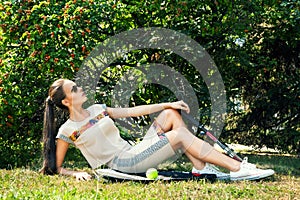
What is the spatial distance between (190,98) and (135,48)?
107 cm

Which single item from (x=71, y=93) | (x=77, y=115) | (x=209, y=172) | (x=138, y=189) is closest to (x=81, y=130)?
(x=77, y=115)

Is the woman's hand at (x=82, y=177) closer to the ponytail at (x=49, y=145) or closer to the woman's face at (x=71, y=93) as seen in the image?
the ponytail at (x=49, y=145)

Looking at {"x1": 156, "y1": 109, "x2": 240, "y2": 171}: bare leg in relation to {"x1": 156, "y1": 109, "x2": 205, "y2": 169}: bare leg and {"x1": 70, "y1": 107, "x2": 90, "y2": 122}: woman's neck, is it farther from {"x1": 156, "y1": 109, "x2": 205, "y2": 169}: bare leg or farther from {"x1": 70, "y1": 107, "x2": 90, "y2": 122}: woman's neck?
{"x1": 70, "y1": 107, "x2": 90, "y2": 122}: woman's neck

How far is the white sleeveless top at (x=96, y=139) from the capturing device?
4199 millimetres

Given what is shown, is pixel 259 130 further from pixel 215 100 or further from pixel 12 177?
pixel 12 177

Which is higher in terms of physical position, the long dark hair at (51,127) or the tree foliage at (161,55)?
the tree foliage at (161,55)

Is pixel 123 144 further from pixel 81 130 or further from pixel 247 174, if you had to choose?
pixel 247 174

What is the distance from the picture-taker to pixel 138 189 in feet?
11.7

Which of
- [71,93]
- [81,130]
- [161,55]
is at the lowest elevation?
[81,130]

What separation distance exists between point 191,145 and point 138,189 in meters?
0.67

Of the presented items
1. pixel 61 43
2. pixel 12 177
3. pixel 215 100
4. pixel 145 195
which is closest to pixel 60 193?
pixel 145 195

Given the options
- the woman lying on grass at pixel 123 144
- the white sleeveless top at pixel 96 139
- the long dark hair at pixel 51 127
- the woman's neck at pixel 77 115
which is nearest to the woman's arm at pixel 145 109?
the woman lying on grass at pixel 123 144

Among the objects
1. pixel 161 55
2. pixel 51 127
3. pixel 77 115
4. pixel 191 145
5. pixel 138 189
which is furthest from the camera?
pixel 161 55

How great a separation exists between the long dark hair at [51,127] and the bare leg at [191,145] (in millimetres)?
931
